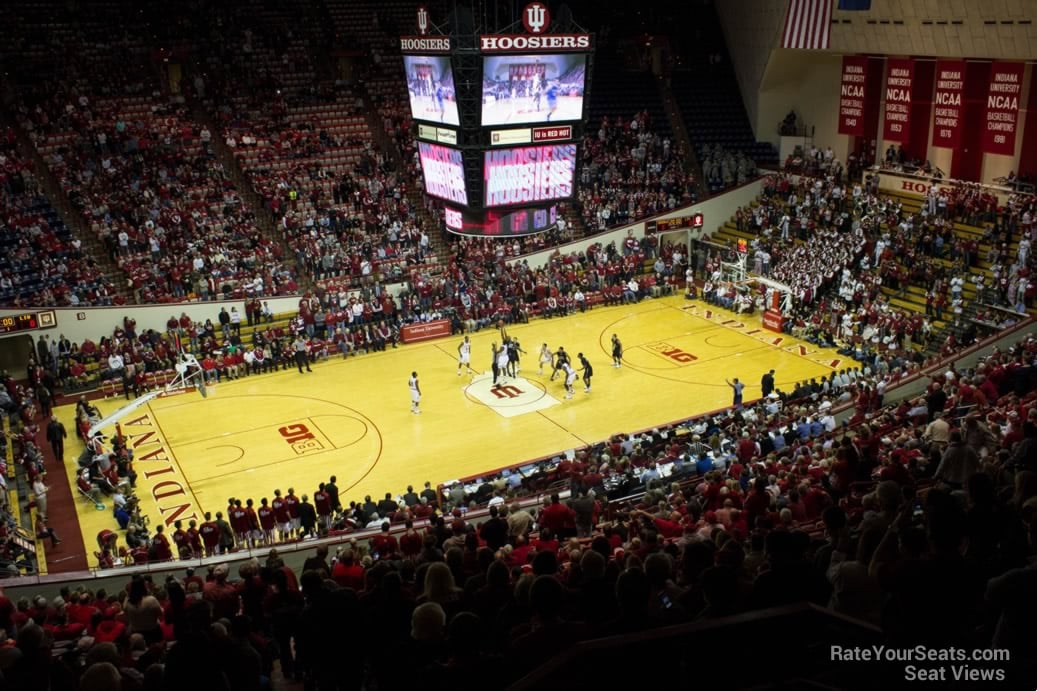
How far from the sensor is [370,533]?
16.2 m

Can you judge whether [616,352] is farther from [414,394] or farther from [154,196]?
[154,196]

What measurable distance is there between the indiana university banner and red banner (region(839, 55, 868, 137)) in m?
3.75

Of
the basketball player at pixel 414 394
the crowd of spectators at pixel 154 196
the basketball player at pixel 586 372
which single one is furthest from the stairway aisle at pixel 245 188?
the basketball player at pixel 586 372

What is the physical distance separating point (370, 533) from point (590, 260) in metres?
23.9

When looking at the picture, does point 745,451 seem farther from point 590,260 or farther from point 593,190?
point 593,190

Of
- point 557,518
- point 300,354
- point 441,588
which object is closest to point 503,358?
point 300,354

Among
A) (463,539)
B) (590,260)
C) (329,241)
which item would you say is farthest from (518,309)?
(463,539)

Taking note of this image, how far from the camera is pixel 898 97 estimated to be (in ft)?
127

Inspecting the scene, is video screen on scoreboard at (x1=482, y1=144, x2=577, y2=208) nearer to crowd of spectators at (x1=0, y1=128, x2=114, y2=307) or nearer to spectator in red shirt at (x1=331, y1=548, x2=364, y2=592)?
crowd of spectators at (x1=0, y1=128, x2=114, y2=307)

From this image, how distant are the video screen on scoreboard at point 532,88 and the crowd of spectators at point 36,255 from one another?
16.0 metres

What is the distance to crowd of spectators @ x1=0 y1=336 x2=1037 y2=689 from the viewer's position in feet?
17.7

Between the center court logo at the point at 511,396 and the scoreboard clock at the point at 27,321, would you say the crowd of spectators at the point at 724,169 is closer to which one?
the center court logo at the point at 511,396

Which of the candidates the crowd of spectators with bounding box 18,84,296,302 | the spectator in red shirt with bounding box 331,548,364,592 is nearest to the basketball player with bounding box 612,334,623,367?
the crowd of spectators with bounding box 18,84,296,302

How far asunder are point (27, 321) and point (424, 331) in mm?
12734
